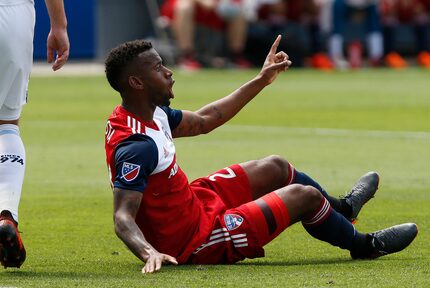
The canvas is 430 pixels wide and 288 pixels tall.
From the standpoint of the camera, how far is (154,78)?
680cm

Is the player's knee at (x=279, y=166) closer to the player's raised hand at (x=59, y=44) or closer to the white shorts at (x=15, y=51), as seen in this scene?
the player's raised hand at (x=59, y=44)

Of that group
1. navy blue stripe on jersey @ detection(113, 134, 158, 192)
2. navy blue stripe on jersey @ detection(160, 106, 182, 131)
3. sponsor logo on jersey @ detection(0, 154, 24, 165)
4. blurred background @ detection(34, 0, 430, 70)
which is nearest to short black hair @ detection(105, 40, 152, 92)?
navy blue stripe on jersey @ detection(113, 134, 158, 192)

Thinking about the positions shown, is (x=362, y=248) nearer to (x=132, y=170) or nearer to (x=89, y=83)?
(x=132, y=170)

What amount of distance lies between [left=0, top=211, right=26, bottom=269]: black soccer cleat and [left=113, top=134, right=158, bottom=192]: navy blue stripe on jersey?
0.59 meters

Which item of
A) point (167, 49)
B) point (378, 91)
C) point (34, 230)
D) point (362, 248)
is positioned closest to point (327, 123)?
point (378, 91)

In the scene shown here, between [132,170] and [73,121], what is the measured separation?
10485 millimetres

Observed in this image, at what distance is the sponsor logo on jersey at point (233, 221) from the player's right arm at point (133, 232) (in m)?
0.52

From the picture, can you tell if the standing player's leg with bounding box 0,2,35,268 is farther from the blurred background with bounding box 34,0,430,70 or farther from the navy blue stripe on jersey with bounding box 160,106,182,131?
the blurred background with bounding box 34,0,430,70

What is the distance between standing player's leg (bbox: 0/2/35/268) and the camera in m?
6.56

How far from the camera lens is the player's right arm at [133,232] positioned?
623cm

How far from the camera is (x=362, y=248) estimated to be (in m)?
6.92

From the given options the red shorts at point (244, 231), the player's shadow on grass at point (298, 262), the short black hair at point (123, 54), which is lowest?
the player's shadow on grass at point (298, 262)

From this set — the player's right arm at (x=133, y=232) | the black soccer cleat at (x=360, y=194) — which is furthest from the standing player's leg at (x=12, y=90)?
the black soccer cleat at (x=360, y=194)

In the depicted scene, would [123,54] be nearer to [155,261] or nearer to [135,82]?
[135,82]
